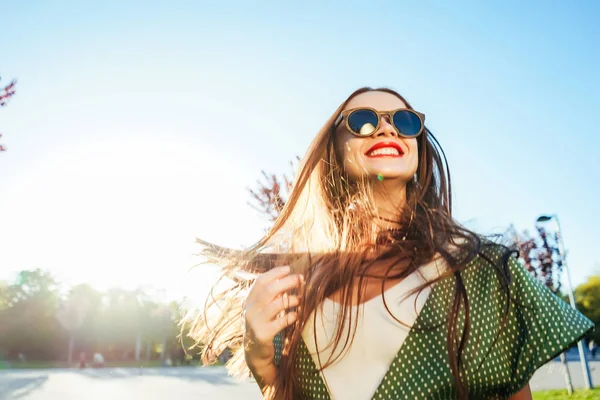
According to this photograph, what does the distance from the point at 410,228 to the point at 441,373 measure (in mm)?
553

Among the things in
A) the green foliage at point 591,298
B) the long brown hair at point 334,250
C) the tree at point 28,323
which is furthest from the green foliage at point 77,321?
the long brown hair at point 334,250

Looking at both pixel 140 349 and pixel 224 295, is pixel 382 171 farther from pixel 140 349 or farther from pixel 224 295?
pixel 140 349

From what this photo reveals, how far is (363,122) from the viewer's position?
1.85 meters

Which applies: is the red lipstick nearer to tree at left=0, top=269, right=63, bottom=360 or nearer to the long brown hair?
the long brown hair

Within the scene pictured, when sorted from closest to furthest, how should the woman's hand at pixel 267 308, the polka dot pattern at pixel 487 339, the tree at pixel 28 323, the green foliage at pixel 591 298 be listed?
the polka dot pattern at pixel 487 339
the woman's hand at pixel 267 308
the green foliage at pixel 591 298
the tree at pixel 28 323

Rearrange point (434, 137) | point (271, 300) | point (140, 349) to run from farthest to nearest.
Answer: point (140, 349)
point (434, 137)
point (271, 300)

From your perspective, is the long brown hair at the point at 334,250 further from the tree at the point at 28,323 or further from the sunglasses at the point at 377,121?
the tree at the point at 28,323

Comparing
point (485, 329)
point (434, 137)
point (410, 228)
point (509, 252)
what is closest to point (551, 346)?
point (485, 329)

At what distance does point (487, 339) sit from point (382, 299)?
31 cm

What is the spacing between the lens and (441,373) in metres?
1.27

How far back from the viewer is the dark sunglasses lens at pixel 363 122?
1832mm

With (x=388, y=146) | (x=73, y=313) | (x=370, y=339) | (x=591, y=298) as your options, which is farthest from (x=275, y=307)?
(x=591, y=298)

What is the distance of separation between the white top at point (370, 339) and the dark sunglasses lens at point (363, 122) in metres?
0.62

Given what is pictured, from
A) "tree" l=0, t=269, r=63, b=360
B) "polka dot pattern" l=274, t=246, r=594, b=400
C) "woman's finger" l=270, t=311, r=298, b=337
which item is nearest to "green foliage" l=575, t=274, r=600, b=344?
"polka dot pattern" l=274, t=246, r=594, b=400
